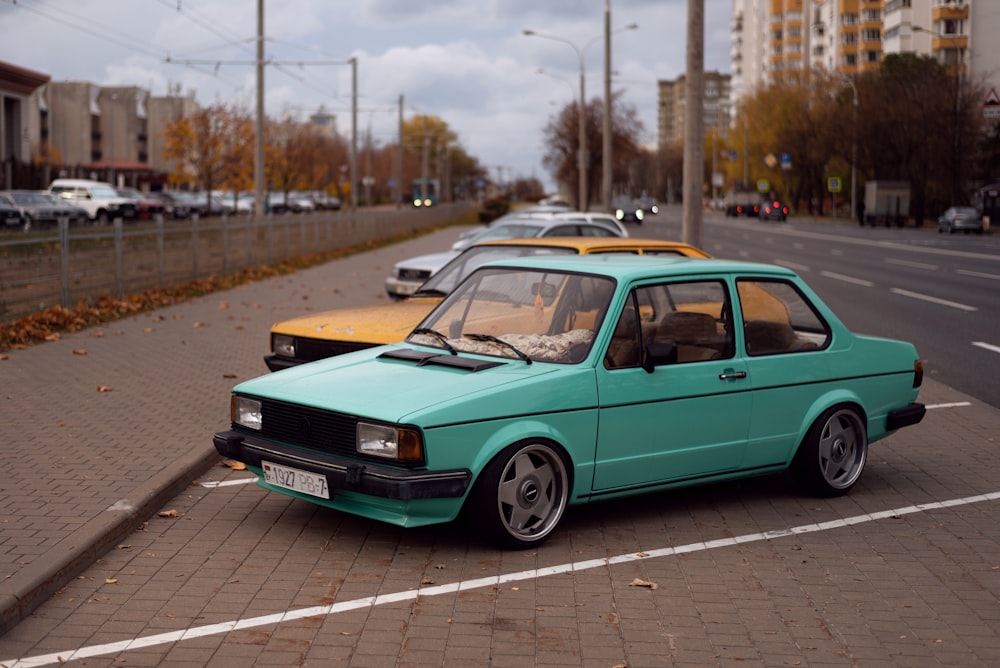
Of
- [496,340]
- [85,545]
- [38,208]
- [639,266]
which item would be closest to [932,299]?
[639,266]

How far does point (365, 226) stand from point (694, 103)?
2729cm

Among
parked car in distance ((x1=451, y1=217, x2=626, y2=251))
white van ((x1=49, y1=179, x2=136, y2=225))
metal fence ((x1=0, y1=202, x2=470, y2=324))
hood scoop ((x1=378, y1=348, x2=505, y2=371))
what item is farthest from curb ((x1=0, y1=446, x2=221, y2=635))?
white van ((x1=49, y1=179, x2=136, y2=225))

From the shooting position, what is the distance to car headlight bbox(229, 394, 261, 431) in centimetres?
639

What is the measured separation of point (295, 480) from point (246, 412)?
57 cm

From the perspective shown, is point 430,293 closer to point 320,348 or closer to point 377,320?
A: point 377,320

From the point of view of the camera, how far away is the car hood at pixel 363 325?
29.2ft

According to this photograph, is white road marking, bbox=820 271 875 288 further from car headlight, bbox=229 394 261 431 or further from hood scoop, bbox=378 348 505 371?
car headlight, bbox=229 394 261 431

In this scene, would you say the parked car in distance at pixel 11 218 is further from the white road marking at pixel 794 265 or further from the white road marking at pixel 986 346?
the white road marking at pixel 986 346

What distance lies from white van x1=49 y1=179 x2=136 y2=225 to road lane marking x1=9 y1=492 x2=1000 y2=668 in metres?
53.4

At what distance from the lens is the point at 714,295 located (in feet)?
22.9

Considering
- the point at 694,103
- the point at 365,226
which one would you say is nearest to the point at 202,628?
the point at 694,103

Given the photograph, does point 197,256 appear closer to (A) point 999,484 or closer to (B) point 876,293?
(B) point 876,293

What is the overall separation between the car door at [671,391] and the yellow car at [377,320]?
2181 millimetres

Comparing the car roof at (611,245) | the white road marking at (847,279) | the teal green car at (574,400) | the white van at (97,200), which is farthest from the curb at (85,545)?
the white van at (97,200)
